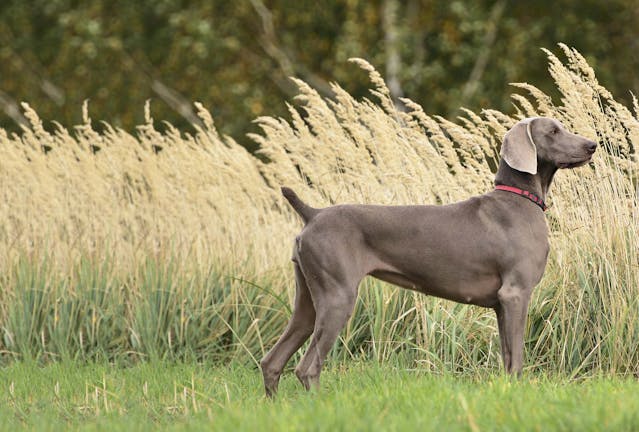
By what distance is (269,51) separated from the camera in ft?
61.3

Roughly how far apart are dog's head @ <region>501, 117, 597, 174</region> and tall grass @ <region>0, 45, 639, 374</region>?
0.83 metres

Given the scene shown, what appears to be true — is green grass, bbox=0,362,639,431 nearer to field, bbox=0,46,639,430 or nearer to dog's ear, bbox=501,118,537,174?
field, bbox=0,46,639,430

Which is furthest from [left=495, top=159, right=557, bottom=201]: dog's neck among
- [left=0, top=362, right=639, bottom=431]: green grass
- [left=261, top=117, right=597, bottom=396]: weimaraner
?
[left=0, top=362, right=639, bottom=431]: green grass

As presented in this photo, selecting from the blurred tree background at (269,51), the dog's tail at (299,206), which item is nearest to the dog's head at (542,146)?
the dog's tail at (299,206)

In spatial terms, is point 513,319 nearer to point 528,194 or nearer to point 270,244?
point 528,194

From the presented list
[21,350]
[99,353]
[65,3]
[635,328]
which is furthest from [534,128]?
[65,3]

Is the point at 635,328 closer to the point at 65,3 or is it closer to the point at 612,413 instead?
the point at 612,413

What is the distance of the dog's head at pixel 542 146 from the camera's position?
5.63 meters

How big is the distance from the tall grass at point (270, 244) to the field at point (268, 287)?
19 mm

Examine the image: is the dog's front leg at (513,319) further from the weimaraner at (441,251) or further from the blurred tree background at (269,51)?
the blurred tree background at (269,51)

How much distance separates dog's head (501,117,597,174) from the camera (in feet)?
18.5

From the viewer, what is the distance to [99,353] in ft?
24.0

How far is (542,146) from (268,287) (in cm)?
244

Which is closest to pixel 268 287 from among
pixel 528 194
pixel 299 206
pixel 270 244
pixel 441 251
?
pixel 270 244
